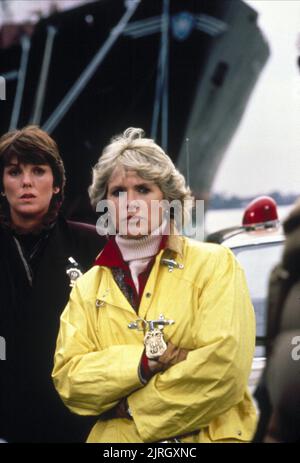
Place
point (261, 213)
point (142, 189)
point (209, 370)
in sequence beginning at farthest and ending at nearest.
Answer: point (261, 213)
point (142, 189)
point (209, 370)

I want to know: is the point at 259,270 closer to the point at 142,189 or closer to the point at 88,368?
the point at 142,189

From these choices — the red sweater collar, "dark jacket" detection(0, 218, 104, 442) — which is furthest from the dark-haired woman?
the red sweater collar

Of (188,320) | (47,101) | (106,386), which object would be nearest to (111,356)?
(106,386)

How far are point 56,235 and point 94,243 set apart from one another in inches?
6.3

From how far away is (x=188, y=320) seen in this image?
2.27m

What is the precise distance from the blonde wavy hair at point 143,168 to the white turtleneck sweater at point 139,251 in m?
0.13

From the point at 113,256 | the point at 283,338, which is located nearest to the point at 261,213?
the point at 283,338

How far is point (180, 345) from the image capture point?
89.8 inches

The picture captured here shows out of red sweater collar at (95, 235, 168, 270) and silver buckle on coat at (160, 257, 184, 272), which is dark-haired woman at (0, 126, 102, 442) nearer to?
red sweater collar at (95, 235, 168, 270)

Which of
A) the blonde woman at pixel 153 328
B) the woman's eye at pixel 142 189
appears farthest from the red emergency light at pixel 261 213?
the woman's eye at pixel 142 189

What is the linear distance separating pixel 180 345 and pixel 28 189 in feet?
3.01

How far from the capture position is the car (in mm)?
2605

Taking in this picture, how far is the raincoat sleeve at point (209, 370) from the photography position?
7.16 feet
